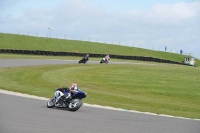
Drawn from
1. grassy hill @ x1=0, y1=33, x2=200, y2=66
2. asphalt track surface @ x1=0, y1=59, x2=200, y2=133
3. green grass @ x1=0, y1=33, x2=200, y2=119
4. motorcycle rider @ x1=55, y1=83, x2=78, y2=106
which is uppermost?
grassy hill @ x1=0, y1=33, x2=200, y2=66

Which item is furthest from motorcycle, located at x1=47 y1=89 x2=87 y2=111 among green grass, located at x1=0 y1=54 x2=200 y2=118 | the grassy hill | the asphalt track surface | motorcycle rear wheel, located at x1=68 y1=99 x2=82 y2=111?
Answer: the grassy hill

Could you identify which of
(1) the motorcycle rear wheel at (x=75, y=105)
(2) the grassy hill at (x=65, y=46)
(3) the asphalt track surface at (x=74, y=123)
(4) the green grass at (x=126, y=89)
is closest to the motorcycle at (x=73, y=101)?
(1) the motorcycle rear wheel at (x=75, y=105)

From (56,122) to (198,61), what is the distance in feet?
283

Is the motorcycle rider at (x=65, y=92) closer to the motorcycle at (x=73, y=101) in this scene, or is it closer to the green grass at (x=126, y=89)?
the motorcycle at (x=73, y=101)

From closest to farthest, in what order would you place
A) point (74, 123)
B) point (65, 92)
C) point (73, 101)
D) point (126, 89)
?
point (74, 123)
point (73, 101)
point (65, 92)
point (126, 89)

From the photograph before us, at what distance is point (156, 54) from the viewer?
90.8 metres

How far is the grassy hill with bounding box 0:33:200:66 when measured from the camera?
70.8 metres

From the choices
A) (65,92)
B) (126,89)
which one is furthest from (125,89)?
(65,92)

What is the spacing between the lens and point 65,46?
79250 mm

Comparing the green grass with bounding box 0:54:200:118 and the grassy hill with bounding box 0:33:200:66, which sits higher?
the grassy hill with bounding box 0:33:200:66

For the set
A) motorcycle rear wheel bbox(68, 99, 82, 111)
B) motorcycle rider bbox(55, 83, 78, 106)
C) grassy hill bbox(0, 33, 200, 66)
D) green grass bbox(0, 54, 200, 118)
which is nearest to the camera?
motorcycle rear wheel bbox(68, 99, 82, 111)

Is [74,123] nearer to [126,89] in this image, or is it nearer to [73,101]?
[73,101]

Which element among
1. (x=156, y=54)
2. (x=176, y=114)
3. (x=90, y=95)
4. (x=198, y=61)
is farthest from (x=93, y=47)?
(x=176, y=114)

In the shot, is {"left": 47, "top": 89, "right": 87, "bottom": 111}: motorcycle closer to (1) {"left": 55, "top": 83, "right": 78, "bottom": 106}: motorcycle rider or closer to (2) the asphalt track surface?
(1) {"left": 55, "top": 83, "right": 78, "bottom": 106}: motorcycle rider
